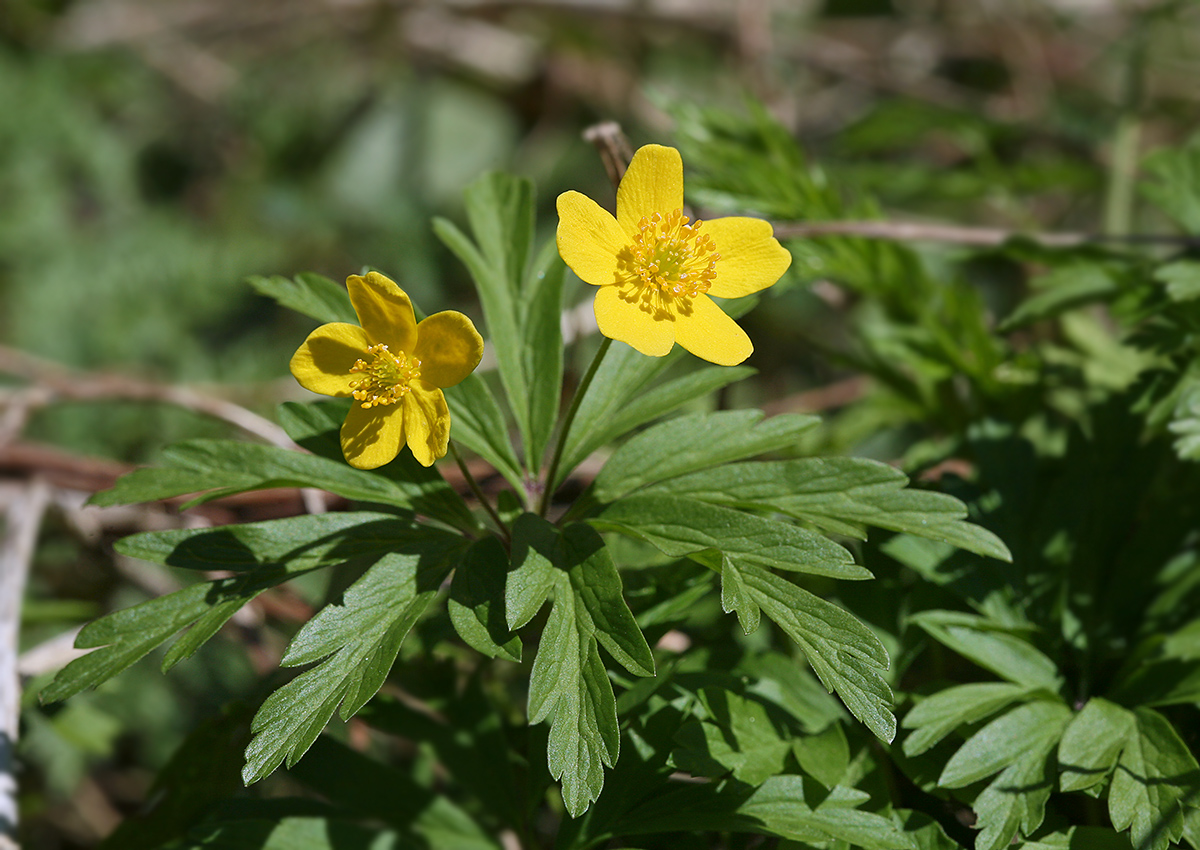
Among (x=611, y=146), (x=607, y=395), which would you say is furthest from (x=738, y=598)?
(x=611, y=146)

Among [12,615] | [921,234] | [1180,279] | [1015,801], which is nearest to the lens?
Result: [1015,801]

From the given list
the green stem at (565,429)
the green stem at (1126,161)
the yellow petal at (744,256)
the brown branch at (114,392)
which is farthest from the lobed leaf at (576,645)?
the green stem at (1126,161)

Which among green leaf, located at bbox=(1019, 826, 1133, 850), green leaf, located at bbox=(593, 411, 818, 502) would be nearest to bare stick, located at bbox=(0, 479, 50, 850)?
green leaf, located at bbox=(593, 411, 818, 502)

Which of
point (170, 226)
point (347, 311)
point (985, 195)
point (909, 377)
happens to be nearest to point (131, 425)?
point (170, 226)

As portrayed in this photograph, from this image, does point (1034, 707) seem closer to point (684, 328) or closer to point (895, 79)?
point (684, 328)

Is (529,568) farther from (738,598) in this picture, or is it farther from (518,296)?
(518,296)
